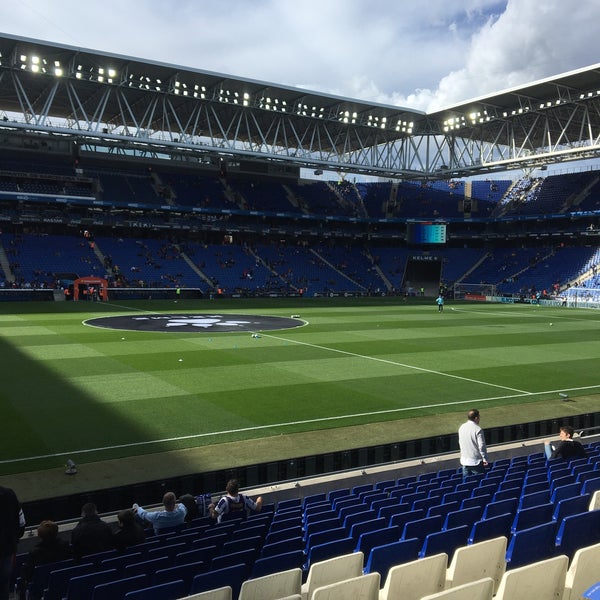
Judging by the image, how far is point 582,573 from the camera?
4.96 m

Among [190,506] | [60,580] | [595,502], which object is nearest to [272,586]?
[60,580]

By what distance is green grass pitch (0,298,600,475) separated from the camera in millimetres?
16578

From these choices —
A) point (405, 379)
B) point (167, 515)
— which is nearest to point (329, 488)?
point (167, 515)

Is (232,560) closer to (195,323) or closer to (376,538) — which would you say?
(376,538)

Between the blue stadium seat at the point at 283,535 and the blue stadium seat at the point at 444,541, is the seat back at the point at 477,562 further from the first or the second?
the blue stadium seat at the point at 283,535

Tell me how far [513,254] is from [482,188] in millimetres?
12226

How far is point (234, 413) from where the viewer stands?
60.3ft

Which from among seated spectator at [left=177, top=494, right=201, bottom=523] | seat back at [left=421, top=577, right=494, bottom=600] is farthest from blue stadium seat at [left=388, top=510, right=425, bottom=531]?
seated spectator at [left=177, top=494, right=201, bottom=523]

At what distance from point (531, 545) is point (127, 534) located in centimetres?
479

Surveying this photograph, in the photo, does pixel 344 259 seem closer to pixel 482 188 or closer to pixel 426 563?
pixel 482 188

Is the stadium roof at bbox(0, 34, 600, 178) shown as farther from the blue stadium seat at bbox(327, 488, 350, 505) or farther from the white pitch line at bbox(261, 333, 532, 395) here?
the blue stadium seat at bbox(327, 488, 350, 505)

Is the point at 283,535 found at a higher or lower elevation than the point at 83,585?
lower

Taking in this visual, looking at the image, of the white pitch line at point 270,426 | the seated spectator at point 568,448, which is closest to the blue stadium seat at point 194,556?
the seated spectator at point 568,448

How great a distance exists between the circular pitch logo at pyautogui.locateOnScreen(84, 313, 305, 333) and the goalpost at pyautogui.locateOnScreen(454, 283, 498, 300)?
38211 millimetres
